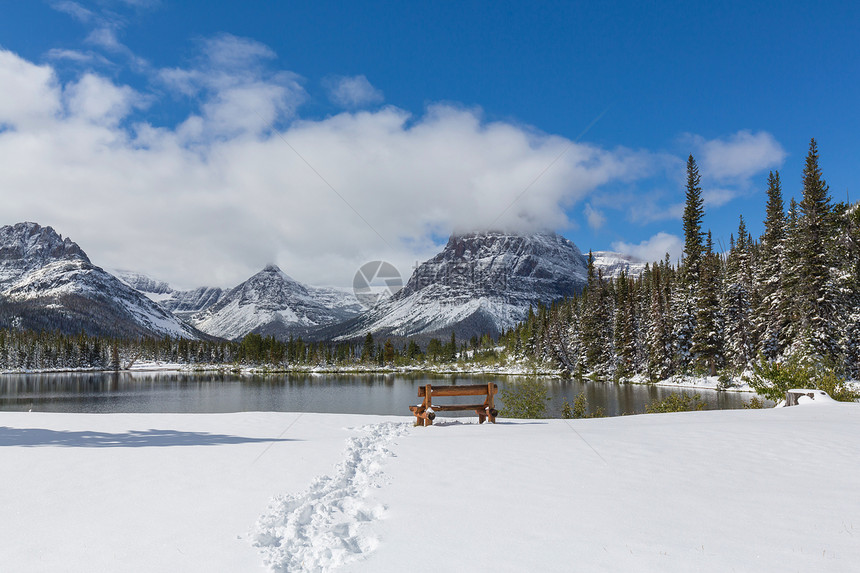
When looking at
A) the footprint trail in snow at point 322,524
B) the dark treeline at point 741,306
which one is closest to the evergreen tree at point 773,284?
the dark treeline at point 741,306

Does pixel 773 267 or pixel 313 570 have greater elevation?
pixel 773 267

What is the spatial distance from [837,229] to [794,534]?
58.7 m

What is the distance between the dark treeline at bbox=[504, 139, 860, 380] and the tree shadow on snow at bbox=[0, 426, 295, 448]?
2610 centimetres

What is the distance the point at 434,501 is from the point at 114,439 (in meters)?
8.91

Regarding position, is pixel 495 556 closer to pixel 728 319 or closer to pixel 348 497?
pixel 348 497

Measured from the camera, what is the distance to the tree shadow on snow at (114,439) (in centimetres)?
1131

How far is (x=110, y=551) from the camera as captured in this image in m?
5.94

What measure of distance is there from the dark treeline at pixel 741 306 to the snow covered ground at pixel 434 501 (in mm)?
20015

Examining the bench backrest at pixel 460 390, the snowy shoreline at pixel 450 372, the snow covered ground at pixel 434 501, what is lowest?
the snowy shoreline at pixel 450 372

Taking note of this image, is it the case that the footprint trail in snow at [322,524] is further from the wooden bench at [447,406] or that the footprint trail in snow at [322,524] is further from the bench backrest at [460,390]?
the bench backrest at [460,390]

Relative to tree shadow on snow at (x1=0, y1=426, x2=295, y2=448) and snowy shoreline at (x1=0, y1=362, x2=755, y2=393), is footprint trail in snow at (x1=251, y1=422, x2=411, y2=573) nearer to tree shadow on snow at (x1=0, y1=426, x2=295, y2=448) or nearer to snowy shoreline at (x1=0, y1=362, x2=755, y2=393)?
tree shadow on snow at (x1=0, y1=426, x2=295, y2=448)

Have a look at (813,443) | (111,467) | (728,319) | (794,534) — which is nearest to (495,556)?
(794,534)

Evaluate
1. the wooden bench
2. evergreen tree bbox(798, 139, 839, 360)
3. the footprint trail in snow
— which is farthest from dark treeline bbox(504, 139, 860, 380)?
the footprint trail in snow

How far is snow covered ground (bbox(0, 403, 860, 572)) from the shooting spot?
590cm
